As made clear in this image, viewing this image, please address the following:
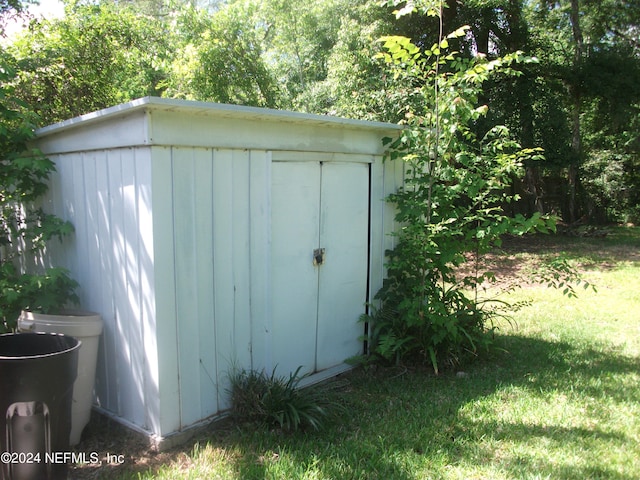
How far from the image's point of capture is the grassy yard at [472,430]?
3074mm

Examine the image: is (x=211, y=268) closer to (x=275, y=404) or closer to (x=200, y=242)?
(x=200, y=242)

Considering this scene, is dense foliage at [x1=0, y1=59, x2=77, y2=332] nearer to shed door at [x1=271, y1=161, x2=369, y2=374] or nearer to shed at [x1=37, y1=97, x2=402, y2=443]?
shed at [x1=37, y1=97, x2=402, y2=443]

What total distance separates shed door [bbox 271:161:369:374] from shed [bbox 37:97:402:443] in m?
0.01

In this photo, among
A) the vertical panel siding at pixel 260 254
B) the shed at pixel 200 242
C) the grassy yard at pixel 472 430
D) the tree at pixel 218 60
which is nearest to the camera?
the grassy yard at pixel 472 430

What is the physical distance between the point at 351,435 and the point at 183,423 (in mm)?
1197

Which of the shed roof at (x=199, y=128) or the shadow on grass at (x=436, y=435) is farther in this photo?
the shed roof at (x=199, y=128)

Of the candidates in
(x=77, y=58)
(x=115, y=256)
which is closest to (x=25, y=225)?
(x=115, y=256)

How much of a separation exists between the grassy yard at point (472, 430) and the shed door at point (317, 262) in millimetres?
437

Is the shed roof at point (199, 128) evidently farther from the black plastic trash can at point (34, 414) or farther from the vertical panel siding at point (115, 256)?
the black plastic trash can at point (34, 414)

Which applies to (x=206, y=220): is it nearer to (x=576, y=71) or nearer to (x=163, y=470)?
(x=163, y=470)

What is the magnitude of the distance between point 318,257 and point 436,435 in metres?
1.78

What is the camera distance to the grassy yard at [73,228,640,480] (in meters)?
3.07

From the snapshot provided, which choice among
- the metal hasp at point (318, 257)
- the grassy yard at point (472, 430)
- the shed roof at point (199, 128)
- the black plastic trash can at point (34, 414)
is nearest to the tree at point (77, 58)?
the shed roof at point (199, 128)

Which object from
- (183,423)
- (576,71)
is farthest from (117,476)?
(576,71)
